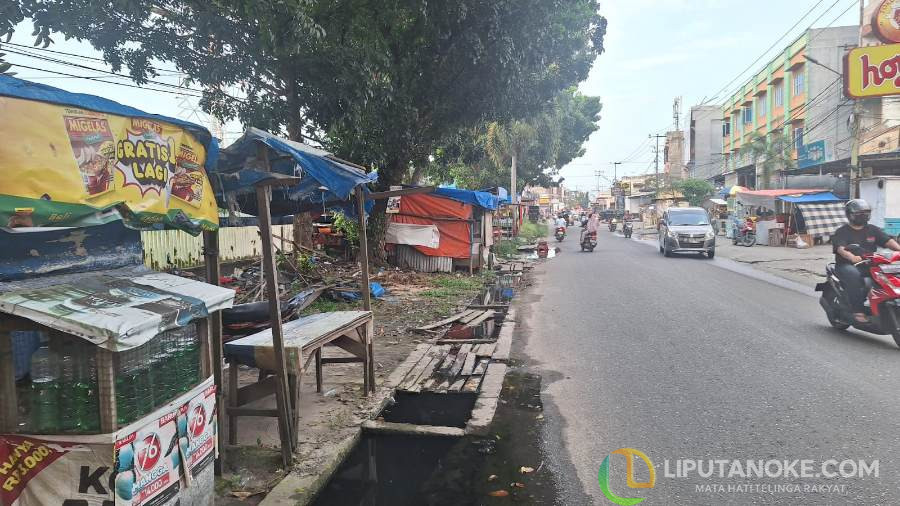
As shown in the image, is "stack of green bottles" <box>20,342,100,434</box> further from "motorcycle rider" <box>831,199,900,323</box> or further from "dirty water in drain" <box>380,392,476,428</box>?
"motorcycle rider" <box>831,199,900,323</box>

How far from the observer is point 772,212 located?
28203mm

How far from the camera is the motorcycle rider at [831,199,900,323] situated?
703 centimetres

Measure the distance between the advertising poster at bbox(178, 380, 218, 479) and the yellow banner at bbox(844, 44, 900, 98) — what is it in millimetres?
20364

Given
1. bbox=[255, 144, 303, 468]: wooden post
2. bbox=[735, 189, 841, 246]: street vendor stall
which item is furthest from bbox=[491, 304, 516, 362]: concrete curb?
bbox=[735, 189, 841, 246]: street vendor stall

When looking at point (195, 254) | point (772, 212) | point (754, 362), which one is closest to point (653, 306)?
point (754, 362)

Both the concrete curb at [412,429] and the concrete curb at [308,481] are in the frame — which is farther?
the concrete curb at [412,429]

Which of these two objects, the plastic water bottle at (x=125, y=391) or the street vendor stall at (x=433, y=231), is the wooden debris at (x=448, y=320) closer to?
the street vendor stall at (x=433, y=231)

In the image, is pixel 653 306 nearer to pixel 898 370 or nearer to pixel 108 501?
pixel 898 370

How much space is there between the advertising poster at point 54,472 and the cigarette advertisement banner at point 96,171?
1.01 metres

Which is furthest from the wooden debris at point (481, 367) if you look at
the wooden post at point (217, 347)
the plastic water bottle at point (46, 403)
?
the plastic water bottle at point (46, 403)

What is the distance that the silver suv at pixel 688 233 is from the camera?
779 inches

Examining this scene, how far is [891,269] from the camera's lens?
6.55 m

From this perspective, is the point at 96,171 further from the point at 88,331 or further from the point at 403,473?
the point at 403,473

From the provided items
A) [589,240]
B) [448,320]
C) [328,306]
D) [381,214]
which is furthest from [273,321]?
[589,240]
